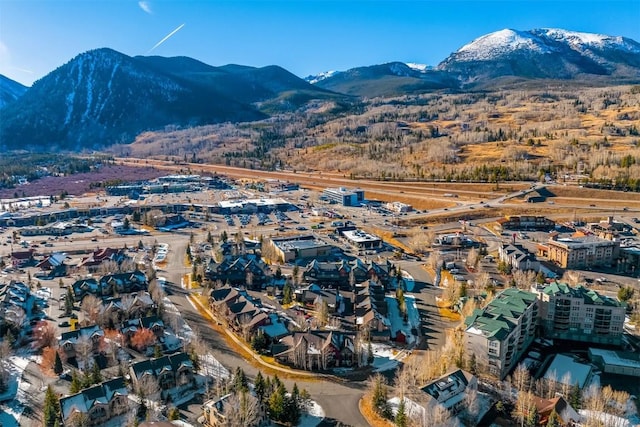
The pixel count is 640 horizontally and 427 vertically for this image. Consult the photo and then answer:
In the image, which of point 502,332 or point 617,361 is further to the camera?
point 617,361

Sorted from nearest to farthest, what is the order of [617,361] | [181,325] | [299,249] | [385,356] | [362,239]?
1. [617,361]
2. [385,356]
3. [181,325]
4. [299,249]
5. [362,239]

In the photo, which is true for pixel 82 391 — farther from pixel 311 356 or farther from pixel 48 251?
pixel 48 251

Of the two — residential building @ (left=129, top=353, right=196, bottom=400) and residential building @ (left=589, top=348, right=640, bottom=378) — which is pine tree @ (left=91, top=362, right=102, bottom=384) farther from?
residential building @ (left=589, top=348, right=640, bottom=378)

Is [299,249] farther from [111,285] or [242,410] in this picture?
[242,410]

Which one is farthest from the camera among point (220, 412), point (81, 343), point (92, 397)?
point (81, 343)

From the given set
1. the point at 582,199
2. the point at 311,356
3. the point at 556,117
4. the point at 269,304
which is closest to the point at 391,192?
the point at 582,199

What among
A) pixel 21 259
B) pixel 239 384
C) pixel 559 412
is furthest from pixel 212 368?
pixel 21 259
